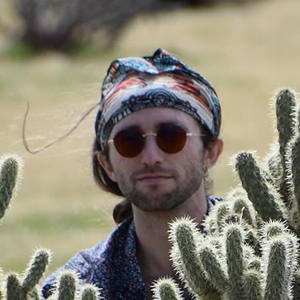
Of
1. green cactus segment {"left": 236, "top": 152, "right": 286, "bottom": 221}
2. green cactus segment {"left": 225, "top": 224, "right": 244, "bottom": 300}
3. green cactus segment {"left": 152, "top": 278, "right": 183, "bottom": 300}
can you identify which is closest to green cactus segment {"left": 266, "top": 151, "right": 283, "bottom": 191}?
green cactus segment {"left": 236, "top": 152, "right": 286, "bottom": 221}

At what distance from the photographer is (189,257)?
4430 millimetres

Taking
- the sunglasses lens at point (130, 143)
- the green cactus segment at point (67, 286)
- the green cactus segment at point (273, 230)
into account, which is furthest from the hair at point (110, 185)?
the green cactus segment at point (273, 230)

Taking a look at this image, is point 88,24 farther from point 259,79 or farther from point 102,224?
point 102,224

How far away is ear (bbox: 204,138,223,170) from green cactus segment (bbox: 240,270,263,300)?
4.14ft

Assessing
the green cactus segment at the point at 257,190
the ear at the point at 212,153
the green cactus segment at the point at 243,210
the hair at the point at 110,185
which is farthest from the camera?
the hair at the point at 110,185

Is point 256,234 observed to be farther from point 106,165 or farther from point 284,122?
point 106,165

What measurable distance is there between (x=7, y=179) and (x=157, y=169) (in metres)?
0.73

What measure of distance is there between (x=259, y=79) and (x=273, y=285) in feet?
63.1

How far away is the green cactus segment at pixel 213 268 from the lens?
4.37m

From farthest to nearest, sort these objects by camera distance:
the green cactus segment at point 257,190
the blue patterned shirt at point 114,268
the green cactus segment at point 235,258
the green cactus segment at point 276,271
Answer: the blue patterned shirt at point 114,268
the green cactus segment at point 257,190
the green cactus segment at point 235,258
the green cactus segment at point 276,271

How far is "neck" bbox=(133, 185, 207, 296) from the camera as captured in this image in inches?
212

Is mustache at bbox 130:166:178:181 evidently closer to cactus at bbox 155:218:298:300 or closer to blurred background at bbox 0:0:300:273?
cactus at bbox 155:218:298:300

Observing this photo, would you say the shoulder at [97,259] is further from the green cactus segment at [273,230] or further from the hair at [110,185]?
the green cactus segment at [273,230]

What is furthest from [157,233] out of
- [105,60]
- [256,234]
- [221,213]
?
[105,60]
